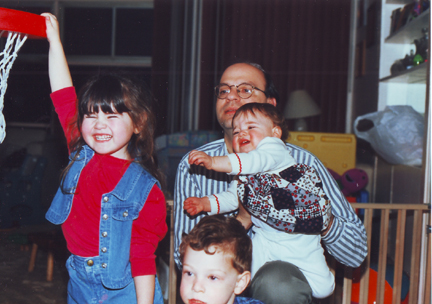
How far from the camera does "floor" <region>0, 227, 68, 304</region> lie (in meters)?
1.78

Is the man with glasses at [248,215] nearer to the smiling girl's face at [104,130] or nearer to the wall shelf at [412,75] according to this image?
the smiling girl's face at [104,130]

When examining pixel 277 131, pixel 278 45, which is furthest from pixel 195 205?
pixel 278 45

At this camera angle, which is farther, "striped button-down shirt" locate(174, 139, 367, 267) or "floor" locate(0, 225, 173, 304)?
"floor" locate(0, 225, 173, 304)

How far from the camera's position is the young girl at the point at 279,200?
0.96 metres

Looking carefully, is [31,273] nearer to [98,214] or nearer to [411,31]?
[98,214]

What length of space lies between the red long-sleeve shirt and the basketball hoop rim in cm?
15

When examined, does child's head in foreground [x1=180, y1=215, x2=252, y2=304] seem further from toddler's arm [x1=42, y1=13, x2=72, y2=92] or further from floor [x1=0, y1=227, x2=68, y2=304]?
floor [x1=0, y1=227, x2=68, y2=304]

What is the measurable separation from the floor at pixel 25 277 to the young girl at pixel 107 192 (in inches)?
29.5

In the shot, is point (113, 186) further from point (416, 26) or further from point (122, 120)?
point (416, 26)

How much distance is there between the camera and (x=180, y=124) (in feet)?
13.1

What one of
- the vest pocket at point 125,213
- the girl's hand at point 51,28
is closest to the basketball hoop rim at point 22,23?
the girl's hand at point 51,28

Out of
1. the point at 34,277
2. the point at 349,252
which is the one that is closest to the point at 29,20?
the point at 349,252

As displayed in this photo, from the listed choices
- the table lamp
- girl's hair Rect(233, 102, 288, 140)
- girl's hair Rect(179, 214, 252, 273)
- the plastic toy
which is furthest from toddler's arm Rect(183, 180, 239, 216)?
the table lamp

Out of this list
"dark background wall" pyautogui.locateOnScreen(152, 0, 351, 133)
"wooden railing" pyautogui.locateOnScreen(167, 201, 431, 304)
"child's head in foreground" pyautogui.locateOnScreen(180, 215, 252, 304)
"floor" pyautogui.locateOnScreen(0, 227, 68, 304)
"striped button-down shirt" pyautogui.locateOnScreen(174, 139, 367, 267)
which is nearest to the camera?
"child's head in foreground" pyautogui.locateOnScreen(180, 215, 252, 304)
